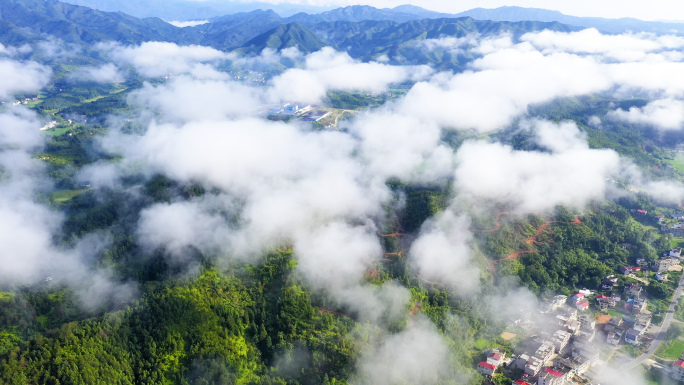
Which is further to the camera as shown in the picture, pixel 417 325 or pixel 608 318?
pixel 608 318

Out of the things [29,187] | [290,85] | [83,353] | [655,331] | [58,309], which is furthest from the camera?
[290,85]

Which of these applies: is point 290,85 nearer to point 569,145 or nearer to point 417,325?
point 569,145

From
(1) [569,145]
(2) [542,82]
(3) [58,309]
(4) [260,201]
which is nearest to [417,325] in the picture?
(4) [260,201]

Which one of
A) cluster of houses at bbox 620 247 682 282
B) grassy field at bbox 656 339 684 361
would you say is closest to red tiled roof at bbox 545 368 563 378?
grassy field at bbox 656 339 684 361

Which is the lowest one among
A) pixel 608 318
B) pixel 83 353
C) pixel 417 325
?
pixel 608 318

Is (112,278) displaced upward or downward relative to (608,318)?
upward

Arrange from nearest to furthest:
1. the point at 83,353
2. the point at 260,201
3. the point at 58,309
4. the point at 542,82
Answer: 1. the point at 83,353
2. the point at 58,309
3. the point at 260,201
4. the point at 542,82

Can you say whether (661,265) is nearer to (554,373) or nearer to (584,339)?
(584,339)
